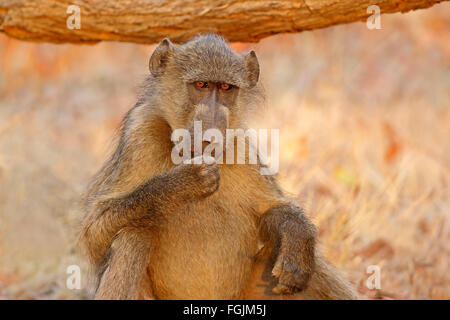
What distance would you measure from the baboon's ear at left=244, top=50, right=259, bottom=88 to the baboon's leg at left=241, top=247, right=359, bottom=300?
41.5 inches

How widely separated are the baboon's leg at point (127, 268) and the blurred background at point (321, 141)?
1132 mm

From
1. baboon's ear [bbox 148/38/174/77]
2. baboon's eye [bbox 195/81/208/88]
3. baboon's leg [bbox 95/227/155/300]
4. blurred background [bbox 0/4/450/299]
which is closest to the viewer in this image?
baboon's leg [bbox 95/227/155/300]

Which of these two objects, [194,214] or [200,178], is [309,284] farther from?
[200,178]

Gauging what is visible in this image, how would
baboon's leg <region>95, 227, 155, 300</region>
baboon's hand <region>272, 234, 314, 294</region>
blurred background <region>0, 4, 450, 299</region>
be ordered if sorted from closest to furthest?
baboon's leg <region>95, 227, 155, 300</region> → baboon's hand <region>272, 234, 314, 294</region> → blurred background <region>0, 4, 450, 299</region>

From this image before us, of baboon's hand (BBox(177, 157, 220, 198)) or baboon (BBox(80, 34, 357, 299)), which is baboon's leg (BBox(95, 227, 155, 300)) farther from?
baboon's hand (BBox(177, 157, 220, 198))

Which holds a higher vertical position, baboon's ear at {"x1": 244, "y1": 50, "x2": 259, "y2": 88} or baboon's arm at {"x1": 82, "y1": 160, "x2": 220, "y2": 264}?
baboon's ear at {"x1": 244, "y1": 50, "x2": 259, "y2": 88}

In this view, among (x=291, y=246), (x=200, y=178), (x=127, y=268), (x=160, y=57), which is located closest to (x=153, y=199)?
(x=200, y=178)

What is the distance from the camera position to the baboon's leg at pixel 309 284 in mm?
3963

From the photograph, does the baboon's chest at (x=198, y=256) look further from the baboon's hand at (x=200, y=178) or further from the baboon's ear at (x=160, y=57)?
the baboon's ear at (x=160, y=57)

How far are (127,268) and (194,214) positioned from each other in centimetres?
51

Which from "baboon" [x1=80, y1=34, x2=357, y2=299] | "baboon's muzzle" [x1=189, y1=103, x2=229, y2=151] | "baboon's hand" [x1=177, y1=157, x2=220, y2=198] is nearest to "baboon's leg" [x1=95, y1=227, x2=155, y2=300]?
"baboon" [x1=80, y1=34, x2=357, y2=299]

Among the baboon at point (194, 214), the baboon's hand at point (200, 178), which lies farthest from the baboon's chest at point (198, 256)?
the baboon's hand at point (200, 178)

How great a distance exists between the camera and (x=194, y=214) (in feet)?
12.7

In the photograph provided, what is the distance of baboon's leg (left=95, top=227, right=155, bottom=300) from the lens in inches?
141
